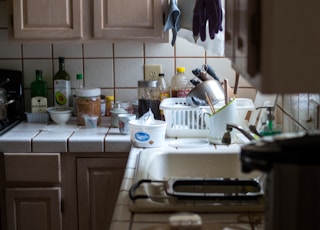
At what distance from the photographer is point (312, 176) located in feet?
3.79

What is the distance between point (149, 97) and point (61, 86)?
483 millimetres

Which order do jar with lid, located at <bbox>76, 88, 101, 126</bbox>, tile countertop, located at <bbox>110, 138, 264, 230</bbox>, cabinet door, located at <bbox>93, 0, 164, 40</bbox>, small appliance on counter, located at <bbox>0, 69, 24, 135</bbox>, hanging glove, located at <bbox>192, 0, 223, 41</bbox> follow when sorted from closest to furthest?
1. tile countertop, located at <bbox>110, 138, 264, 230</bbox>
2. hanging glove, located at <bbox>192, 0, 223, 41</bbox>
3. cabinet door, located at <bbox>93, 0, 164, 40</bbox>
4. jar with lid, located at <bbox>76, 88, 101, 126</bbox>
5. small appliance on counter, located at <bbox>0, 69, 24, 135</bbox>

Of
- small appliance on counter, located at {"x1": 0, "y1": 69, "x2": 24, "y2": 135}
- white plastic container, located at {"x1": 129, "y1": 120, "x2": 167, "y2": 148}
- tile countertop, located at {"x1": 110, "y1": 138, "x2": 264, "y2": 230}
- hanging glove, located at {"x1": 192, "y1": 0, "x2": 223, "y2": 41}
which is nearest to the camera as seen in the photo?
tile countertop, located at {"x1": 110, "y1": 138, "x2": 264, "y2": 230}

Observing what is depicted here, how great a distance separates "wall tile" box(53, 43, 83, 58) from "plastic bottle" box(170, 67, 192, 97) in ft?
1.68

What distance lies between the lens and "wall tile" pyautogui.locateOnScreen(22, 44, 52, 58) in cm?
306

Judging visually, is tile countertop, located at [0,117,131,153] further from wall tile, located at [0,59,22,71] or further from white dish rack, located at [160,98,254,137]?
wall tile, located at [0,59,22,71]

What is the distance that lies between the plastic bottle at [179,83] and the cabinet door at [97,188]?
50 centimetres

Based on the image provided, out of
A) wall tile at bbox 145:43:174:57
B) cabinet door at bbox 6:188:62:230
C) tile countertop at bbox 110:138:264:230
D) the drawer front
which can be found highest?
wall tile at bbox 145:43:174:57

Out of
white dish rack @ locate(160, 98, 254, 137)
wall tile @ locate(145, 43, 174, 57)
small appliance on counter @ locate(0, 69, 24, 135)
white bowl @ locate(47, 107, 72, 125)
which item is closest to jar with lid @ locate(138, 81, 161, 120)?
white dish rack @ locate(160, 98, 254, 137)

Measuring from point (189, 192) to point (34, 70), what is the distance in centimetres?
151

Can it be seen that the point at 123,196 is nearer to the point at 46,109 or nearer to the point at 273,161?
the point at 273,161

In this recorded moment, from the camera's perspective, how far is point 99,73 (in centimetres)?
308

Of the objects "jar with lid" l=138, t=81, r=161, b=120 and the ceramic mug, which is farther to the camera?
"jar with lid" l=138, t=81, r=161, b=120

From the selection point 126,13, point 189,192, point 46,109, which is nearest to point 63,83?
point 46,109
